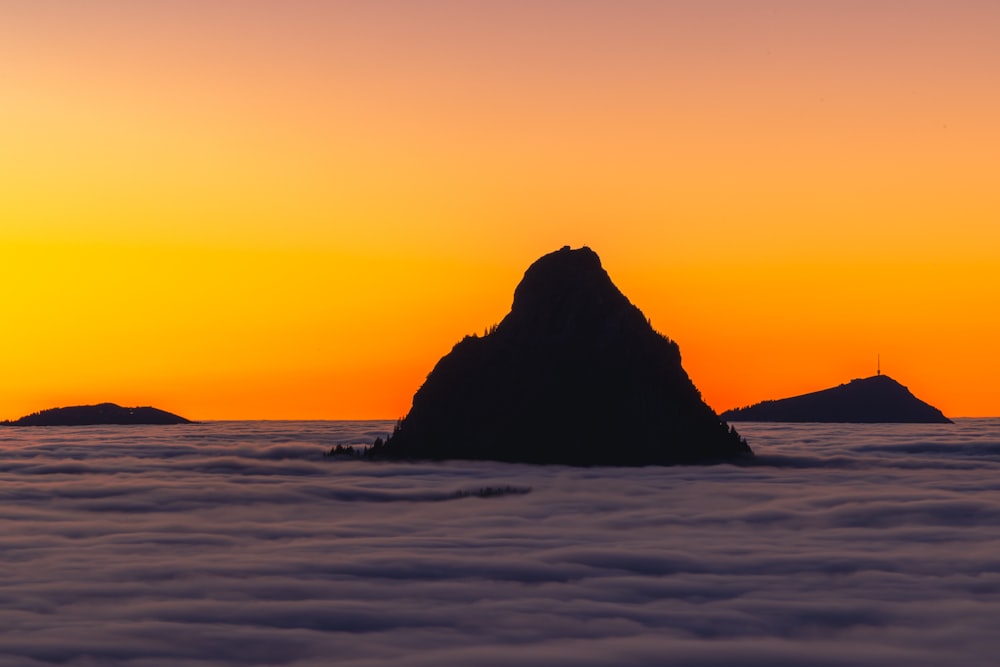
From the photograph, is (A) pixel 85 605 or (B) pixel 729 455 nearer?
(A) pixel 85 605

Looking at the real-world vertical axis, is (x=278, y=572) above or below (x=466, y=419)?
below

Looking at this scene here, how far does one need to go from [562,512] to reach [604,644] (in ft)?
51.3

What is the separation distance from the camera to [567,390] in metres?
45.8

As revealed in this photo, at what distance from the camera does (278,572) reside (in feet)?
72.2

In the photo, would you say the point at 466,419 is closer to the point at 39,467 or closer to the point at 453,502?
the point at 453,502

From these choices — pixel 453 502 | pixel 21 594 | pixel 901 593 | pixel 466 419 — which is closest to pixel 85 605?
pixel 21 594

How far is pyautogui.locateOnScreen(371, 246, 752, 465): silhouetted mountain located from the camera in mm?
46000

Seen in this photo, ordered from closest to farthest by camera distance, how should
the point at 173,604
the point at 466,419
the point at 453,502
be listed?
the point at 173,604, the point at 453,502, the point at 466,419

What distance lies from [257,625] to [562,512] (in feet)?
50.2

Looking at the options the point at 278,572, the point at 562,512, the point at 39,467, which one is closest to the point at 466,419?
the point at 562,512

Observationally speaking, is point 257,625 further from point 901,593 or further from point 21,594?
point 901,593

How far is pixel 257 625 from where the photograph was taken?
56.8ft

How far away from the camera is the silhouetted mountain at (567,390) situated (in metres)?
46.0

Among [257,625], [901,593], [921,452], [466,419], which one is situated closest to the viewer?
[257,625]
